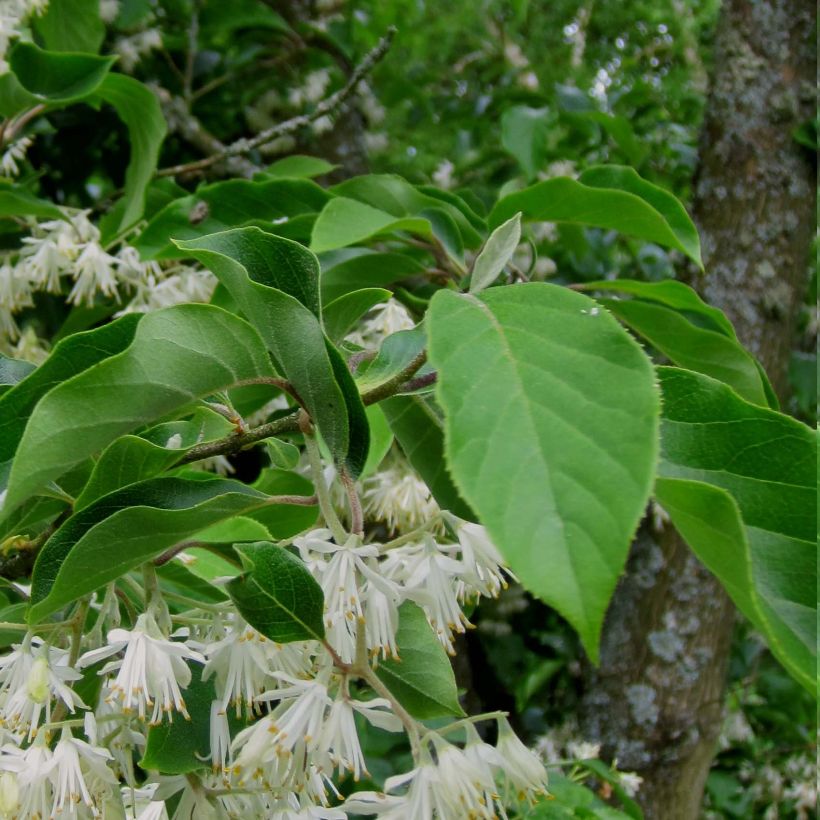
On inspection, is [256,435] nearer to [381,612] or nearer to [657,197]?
[381,612]

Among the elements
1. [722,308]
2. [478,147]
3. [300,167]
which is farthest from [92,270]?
[478,147]

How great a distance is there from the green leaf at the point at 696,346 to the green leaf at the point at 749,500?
1.62 feet

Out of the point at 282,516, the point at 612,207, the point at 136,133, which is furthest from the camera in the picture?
the point at 136,133

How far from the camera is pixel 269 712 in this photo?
28.8 inches

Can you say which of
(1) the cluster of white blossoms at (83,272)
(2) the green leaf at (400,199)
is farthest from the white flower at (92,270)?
(2) the green leaf at (400,199)

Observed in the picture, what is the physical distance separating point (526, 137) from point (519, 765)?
1.75 metres

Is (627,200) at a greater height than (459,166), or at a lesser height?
greater

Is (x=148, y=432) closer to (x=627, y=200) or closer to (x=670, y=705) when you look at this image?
(x=627, y=200)

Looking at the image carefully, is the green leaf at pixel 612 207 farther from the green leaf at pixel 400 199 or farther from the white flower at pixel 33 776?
the white flower at pixel 33 776

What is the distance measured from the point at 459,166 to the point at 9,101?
1.60m

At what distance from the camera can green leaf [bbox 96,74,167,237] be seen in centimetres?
156

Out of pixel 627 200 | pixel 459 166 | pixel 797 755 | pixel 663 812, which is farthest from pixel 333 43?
pixel 797 755

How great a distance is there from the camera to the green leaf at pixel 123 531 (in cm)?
65

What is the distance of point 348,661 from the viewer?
0.72 m
